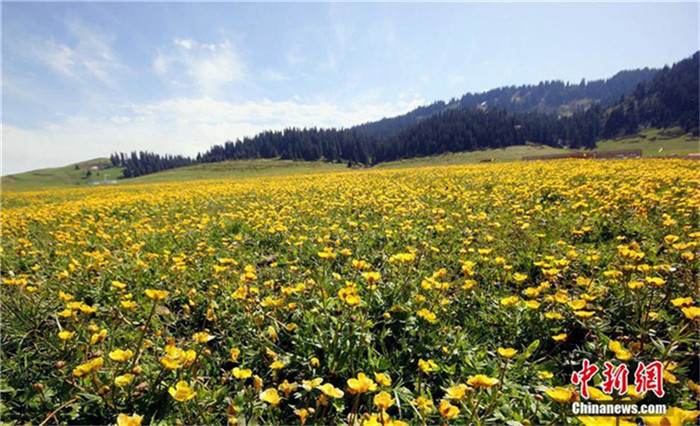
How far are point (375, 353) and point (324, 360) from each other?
0.37 metres

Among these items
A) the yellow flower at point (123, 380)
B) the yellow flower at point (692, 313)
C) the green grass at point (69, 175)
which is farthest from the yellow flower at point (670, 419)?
the green grass at point (69, 175)

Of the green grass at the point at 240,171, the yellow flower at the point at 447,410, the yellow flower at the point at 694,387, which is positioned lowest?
the yellow flower at the point at 694,387

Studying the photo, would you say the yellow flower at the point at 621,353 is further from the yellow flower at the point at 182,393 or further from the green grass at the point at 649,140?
the green grass at the point at 649,140

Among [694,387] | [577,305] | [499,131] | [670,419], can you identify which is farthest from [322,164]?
[670,419]

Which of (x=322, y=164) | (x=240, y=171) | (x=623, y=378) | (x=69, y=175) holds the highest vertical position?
(x=69, y=175)

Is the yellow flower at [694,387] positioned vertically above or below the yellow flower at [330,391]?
below

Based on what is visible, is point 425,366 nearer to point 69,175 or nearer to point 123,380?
point 123,380

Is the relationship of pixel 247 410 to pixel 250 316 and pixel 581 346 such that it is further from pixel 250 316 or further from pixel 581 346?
pixel 581 346

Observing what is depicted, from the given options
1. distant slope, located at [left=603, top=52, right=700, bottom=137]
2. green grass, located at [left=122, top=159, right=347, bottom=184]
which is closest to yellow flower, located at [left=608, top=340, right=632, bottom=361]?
green grass, located at [left=122, top=159, right=347, bottom=184]

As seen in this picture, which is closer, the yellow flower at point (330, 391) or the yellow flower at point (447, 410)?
the yellow flower at point (447, 410)

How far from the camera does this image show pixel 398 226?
16.3 ft

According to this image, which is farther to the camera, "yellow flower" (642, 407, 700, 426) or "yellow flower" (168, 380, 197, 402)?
"yellow flower" (168, 380, 197, 402)

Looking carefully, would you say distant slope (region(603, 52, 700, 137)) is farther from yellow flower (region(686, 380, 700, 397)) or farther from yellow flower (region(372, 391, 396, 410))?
yellow flower (region(372, 391, 396, 410))

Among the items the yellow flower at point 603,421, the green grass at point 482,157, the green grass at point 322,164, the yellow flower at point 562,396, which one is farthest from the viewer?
the green grass at point 322,164
